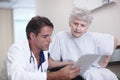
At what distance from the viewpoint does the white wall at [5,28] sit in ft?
17.0

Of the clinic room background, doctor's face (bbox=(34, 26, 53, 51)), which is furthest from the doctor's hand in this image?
the clinic room background

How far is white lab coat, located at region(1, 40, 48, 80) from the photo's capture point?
131 centimetres

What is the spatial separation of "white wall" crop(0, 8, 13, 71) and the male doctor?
12.4 ft

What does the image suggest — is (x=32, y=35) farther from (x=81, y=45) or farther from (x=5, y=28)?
(x=5, y=28)

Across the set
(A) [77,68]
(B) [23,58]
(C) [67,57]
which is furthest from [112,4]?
(B) [23,58]

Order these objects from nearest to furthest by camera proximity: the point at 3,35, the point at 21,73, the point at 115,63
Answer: the point at 21,73 < the point at 115,63 < the point at 3,35

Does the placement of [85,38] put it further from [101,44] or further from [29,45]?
[29,45]

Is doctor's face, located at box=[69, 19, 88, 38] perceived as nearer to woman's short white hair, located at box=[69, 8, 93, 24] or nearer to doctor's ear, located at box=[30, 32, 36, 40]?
woman's short white hair, located at box=[69, 8, 93, 24]

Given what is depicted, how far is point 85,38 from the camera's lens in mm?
1853

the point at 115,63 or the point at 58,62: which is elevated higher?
the point at 58,62

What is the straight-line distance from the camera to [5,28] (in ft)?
17.2

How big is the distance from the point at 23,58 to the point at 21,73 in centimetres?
11

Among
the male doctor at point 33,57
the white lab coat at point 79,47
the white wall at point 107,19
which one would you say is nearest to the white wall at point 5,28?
the white wall at point 107,19

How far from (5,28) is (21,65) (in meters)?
4.05
